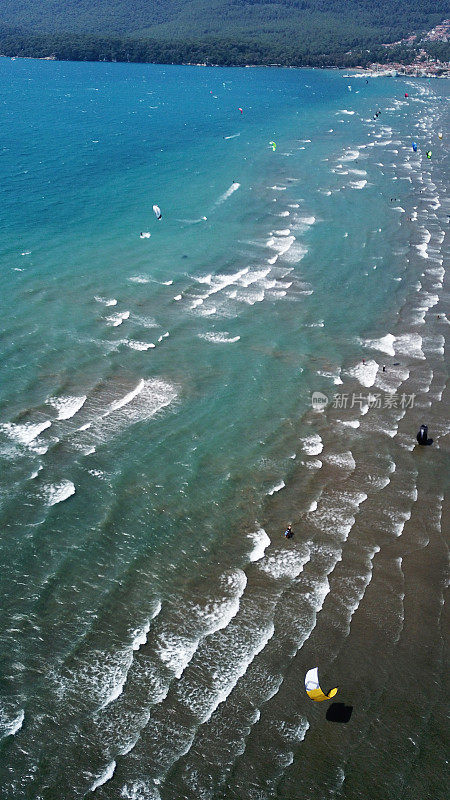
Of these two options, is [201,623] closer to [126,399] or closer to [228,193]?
[126,399]

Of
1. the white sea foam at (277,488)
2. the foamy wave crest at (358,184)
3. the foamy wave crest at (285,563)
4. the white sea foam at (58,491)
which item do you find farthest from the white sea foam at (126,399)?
the foamy wave crest at (358,184)

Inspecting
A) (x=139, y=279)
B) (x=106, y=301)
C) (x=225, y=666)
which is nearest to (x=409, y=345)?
(x=139, y=279)

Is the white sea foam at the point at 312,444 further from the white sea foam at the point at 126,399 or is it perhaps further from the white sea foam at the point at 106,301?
the white sea foam at the point at 106,301

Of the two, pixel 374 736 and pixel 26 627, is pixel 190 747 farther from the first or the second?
pixel 26 627

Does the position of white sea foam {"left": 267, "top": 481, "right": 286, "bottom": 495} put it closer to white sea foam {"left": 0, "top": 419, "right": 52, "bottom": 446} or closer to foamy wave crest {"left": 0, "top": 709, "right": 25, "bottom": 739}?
white sea foam {"left": 0, "top": 419, "right": 52, "bottom": 446}

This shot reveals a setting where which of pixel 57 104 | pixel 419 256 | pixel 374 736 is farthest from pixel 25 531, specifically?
pixel 57 104

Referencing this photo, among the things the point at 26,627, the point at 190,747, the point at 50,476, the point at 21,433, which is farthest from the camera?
the point at 21,433
